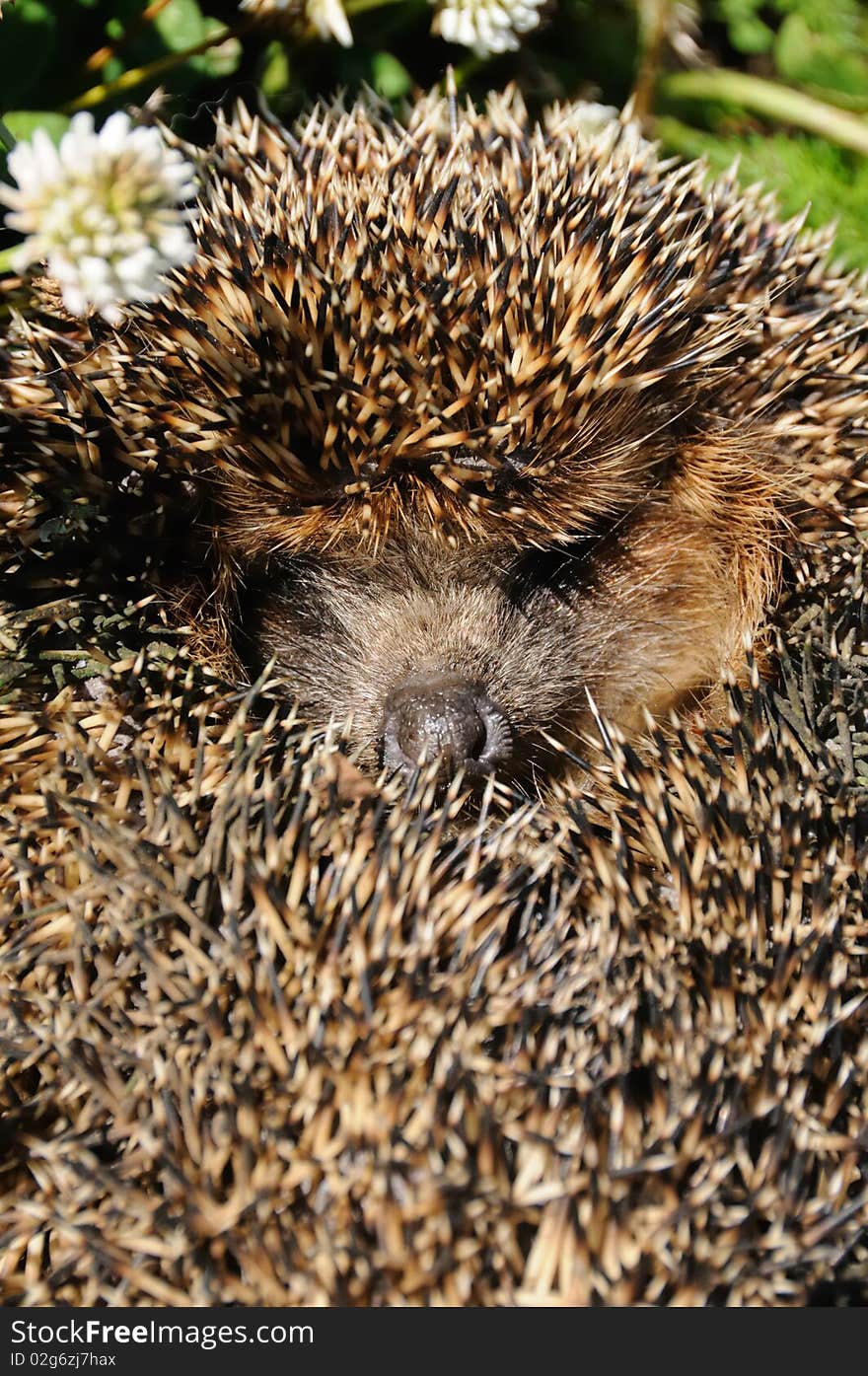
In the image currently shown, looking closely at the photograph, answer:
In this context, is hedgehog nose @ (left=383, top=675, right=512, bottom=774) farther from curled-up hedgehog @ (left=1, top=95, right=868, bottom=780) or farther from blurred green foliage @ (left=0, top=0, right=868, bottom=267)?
blurred green foliage @ (left=0, top=0, right=868, bottom=267)

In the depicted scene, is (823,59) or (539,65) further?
(823,59)

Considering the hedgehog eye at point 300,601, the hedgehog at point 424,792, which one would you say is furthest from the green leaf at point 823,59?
the hedgehog eye at point 300,601

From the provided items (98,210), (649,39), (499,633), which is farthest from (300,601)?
(649,39)

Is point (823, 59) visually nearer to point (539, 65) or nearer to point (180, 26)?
point (539, 65)

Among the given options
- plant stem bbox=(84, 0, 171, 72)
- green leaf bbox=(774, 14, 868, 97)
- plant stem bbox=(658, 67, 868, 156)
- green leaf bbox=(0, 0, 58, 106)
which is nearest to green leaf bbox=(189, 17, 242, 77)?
plant stem bbox=(84, 0, 171, 72)

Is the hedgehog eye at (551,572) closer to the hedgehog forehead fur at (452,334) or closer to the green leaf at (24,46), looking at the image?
the hedgehog forehead fur at (452,334)

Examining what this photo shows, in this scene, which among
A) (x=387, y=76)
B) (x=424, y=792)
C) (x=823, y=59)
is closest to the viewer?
(x=424, y=792)

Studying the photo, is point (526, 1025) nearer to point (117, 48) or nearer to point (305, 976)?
point (305, 976)
